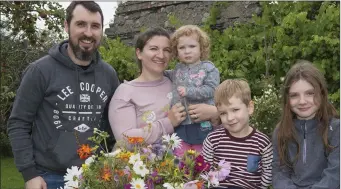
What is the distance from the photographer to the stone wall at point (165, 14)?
7.39 m

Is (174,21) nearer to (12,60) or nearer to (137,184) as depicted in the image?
(137,184)

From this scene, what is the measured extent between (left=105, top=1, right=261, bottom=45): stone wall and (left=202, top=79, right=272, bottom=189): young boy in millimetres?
4230

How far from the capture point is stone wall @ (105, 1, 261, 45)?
7.39m

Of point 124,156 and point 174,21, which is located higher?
point 174,21

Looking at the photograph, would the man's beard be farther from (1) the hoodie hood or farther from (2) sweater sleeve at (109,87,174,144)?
(2) sweater sleeve at (109,87,174,144)

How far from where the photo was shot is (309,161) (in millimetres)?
3076

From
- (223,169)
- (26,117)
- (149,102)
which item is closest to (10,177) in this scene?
(26,117)

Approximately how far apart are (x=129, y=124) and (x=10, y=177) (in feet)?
27.1

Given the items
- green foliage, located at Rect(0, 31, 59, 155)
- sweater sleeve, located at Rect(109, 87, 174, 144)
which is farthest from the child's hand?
green foliage, located at Rect(0, 31, 59, 155)

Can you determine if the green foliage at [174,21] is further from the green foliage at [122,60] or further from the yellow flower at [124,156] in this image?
the yellow flower at [124,156]

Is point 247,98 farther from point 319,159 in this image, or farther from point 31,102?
point 31,102

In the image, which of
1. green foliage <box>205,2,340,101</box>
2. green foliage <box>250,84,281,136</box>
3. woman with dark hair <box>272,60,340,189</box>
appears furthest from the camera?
green foliage <box>205,2,340,101</box>

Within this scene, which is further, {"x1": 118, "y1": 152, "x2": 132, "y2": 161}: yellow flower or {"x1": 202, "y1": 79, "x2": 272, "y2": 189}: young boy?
{"x1": 202, "y1": 79, "x2": 272, "y2": 189}: young boy

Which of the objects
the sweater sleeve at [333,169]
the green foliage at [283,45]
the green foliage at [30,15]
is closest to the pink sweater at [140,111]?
the sweater sleeve at [333,169]
